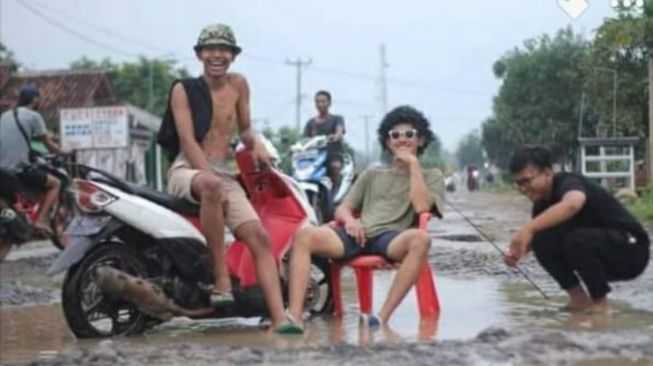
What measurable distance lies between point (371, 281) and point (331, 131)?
655 cm

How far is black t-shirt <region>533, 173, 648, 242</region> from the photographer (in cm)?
605

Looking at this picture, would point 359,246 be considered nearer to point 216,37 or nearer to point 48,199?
point 216,37

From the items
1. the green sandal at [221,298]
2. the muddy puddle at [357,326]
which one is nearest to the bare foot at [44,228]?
→ the muddy puddle at [357,326]

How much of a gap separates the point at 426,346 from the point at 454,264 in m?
4.42

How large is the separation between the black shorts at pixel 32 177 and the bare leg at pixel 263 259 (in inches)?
214

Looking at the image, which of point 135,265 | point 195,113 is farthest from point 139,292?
point 195,113

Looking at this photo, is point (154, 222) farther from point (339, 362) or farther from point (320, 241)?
point (339, 362)

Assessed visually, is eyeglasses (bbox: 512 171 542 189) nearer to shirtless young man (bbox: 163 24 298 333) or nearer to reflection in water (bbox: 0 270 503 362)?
reflection in water (bbox: 0 270 503 362)

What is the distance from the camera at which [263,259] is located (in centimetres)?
607

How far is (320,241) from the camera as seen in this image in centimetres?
614

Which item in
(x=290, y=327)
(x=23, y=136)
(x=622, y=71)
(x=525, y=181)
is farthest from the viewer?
(x=622, y=71)

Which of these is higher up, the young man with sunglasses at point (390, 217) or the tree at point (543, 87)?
the tree at point (543, 87)

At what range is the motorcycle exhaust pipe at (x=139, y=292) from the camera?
5.84 meters

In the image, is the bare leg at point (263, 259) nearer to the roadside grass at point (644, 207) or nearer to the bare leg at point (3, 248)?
the bare leg at point (3, 248)
